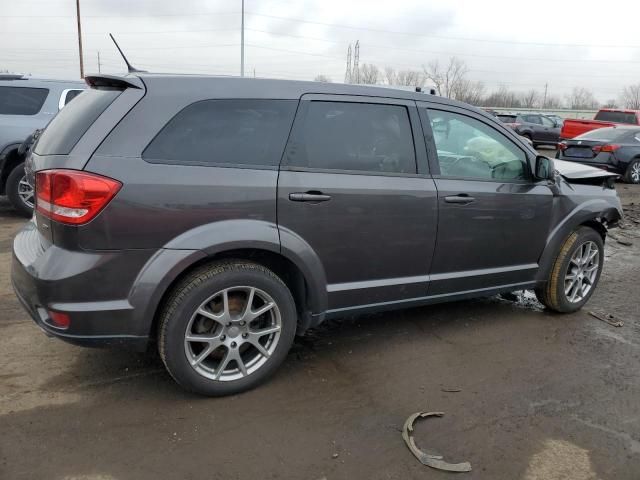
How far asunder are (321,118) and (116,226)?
1.37 metres

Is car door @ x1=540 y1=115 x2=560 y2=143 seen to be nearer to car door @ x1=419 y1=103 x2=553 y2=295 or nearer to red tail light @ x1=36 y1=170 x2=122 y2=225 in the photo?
car door @ x1=419 y1=103 x2=553 y2=295

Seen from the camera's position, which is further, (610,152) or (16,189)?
(610,152)

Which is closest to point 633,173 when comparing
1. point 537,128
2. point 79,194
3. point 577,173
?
point 577,173

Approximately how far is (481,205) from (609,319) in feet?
5.98

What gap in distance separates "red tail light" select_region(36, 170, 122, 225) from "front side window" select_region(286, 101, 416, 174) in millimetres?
1028

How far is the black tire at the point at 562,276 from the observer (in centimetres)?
452

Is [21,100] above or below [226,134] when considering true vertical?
above

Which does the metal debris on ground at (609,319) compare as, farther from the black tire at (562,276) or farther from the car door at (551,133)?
the car door at (551,133)

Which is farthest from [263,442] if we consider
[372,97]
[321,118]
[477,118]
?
[477,118]

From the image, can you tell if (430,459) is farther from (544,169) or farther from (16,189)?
(16,189)

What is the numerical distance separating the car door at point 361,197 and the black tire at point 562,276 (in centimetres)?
141

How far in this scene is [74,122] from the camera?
2.95 m

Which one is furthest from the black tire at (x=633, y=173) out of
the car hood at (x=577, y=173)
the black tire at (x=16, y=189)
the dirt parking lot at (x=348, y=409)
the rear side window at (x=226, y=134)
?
the black tire at (x=16, y=189)

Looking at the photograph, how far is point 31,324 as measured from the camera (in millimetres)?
4105
